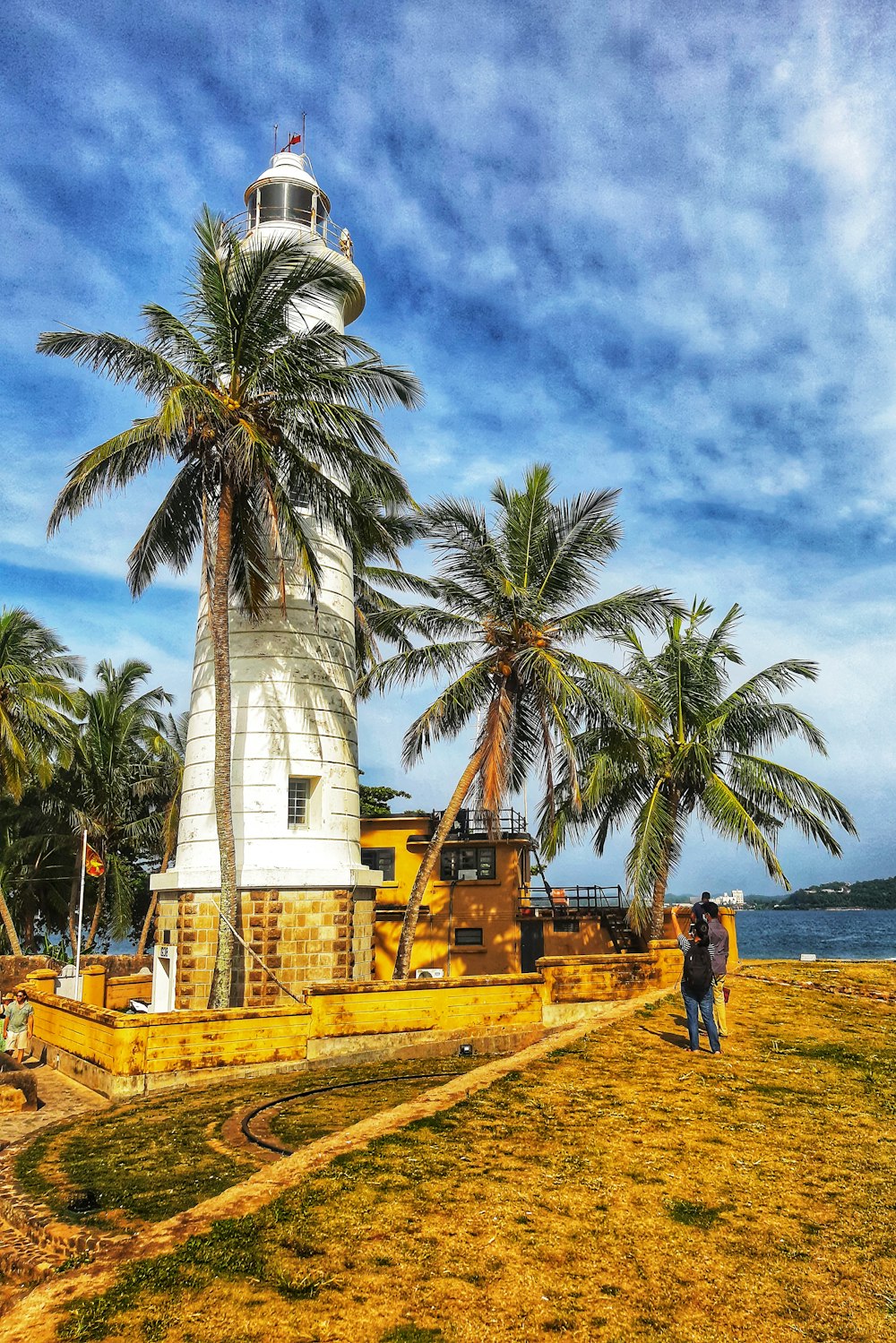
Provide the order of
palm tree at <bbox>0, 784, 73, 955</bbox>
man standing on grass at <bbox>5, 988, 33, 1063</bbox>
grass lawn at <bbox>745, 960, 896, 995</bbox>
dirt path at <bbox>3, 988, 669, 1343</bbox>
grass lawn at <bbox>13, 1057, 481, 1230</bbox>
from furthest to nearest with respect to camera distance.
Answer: palm tree at <bbox>0, 784, 73, 955</bbox> → grass lawn at <bbox>745, 960, 896, 995</bbox> → man standing on grass at <bbox>5, 988, 33, 1063</bbox> → grass lawn at <bbox>13, 1057, 481, 1230</bbox> → dirt path at <bbox>3, 988, 669, 1343</bbox>

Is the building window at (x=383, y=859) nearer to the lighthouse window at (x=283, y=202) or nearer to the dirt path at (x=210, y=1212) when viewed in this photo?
the lighthouse window at (x=283, y=202)

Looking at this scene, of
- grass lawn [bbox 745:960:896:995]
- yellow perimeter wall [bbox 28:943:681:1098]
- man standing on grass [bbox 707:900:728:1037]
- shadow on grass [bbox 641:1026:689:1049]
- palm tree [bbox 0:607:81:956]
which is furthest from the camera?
palm tree [bbox 0:607:81:956]

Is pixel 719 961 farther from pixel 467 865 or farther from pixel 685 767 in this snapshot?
pixel 467 865

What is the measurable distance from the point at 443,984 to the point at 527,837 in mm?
17120

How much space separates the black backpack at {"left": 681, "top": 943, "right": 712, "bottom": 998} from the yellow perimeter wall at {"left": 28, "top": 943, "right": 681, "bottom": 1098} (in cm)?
408

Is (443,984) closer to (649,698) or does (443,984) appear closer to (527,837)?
(649,698)

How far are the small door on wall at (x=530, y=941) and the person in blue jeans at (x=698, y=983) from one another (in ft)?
63.7

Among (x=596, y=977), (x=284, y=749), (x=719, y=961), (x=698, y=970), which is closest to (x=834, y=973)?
(x=596, y=977)

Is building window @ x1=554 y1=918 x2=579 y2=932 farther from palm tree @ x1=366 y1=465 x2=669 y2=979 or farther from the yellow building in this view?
palm tree @ x1=366 y1=465 x2=669 y2=979

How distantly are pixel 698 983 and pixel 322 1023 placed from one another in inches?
237

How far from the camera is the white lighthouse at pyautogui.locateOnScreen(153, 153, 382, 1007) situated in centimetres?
1894

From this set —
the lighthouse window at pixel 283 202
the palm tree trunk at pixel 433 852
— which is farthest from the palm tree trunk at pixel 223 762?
the lighthouse window at pixel 283 202

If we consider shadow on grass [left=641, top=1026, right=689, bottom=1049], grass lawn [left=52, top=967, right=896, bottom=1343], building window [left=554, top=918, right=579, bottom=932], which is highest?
building window [left=554, top=918, right=579, bottom=932]

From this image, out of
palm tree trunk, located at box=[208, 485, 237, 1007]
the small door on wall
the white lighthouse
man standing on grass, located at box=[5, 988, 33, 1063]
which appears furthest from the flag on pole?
the small door on wall
